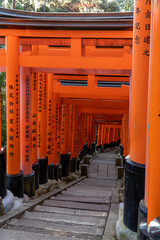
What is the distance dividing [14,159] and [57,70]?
2218 mm

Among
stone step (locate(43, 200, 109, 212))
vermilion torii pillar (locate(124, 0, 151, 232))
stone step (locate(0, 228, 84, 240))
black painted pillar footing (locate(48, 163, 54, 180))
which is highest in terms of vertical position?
vermilion torii pillar (locate(124, 0, 151, 232))

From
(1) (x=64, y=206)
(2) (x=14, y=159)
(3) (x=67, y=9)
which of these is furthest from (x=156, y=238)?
(3) (x=67, y=9)

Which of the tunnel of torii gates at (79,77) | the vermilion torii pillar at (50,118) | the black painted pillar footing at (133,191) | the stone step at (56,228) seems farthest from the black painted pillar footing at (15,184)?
the black painted pillar footing at (133,191)

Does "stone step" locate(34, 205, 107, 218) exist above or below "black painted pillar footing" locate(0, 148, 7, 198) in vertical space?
below

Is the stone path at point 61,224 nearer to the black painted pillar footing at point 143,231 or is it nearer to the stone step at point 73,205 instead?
the stone step at point 73,205

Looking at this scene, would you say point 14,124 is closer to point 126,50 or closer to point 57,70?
point 57,70

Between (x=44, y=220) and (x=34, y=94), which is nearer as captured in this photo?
(x=44, y=220)

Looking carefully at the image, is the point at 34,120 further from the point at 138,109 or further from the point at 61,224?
the point at 138,109

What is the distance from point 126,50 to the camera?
231 inches

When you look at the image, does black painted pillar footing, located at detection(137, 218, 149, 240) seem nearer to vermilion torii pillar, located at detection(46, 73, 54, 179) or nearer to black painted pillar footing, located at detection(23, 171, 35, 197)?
black painted pillar footing, located at detection(23, 171, 35, 197)

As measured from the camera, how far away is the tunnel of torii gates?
224 cm

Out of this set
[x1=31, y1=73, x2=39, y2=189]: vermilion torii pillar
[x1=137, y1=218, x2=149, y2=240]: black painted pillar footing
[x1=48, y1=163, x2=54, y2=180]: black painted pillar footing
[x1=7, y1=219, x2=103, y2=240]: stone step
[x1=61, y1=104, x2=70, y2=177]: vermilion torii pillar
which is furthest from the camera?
[x1=61, y1=104, x2=70, y2=177]: vermilion torii pillar

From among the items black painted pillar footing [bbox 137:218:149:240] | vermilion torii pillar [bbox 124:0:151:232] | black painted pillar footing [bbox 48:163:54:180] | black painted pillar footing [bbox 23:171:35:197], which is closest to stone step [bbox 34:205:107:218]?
black painted pillar footing [bbox 23:171:35:197]

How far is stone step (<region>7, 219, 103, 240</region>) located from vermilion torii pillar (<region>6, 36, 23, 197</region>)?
1542 mm
